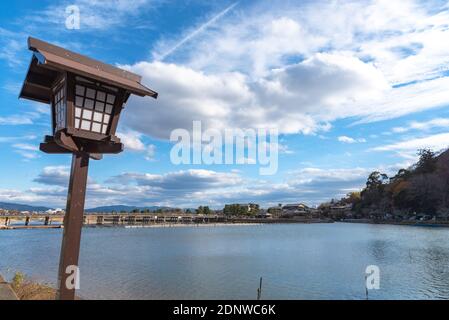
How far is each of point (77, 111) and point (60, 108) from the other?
935mm

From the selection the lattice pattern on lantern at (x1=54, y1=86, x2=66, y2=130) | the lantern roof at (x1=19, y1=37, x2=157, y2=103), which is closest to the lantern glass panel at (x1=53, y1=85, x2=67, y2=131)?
Result: the lattice pattern on lantern at (x1=54, y1=86, x2=66, y2=130)

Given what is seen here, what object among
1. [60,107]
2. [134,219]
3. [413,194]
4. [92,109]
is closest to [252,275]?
[92,109]

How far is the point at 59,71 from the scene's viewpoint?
8461 mm

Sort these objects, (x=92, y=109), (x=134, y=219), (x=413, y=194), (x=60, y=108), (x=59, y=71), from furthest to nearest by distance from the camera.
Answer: (x=134, y=219), (x=413, y=194), (x=60, y=108), (x=92, y=109), (x=59, y=71)

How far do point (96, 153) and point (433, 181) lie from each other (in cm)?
12983

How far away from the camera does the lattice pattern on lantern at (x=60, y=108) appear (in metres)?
Answer: 8.52

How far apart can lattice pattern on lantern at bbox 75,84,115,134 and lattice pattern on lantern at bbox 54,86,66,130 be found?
41 centimetres

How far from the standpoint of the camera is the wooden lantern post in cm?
790

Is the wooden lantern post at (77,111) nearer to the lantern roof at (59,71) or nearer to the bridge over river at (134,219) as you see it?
the lantern roof at (59,71)

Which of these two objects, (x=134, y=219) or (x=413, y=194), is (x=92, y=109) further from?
(x=134, y=219)

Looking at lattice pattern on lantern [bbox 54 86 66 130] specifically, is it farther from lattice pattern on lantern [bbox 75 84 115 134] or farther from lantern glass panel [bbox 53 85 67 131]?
lattice pattern on lantern [bbox 75 84 115 134]

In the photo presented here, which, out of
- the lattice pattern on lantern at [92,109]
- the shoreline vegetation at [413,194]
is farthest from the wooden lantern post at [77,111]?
the shoreline vegetation at [413,194]
